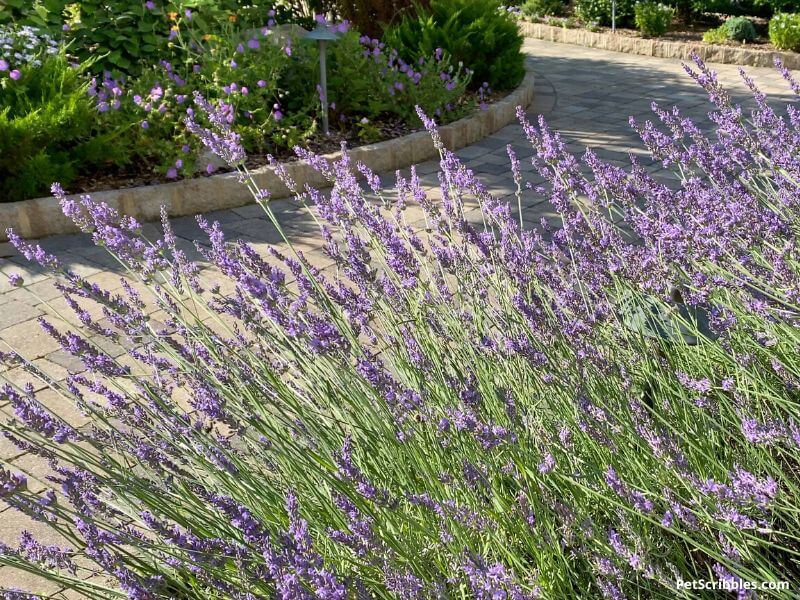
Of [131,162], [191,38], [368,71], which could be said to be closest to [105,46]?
[191,38]

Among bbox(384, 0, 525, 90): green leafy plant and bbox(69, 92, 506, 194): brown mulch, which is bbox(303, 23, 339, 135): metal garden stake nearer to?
bbox(69, 92, 506, 194): brown mulch

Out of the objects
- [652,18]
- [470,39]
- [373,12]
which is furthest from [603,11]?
[470,39]

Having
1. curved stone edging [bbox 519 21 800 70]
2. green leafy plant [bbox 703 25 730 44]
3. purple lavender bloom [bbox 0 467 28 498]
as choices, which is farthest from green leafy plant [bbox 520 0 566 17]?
purple lavender bloom [bbox 0 467 28 498]

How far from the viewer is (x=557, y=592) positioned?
188cm

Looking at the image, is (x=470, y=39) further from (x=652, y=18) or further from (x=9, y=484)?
(x=9, y=484)

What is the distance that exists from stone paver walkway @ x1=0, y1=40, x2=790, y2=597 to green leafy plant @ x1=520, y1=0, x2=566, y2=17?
1.22m

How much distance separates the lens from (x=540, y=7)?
14328 mm

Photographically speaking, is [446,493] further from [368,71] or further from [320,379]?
[368,71]

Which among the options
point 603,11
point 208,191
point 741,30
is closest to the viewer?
point 208,191

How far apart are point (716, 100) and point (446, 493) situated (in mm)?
1924

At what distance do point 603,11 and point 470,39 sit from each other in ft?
18.2

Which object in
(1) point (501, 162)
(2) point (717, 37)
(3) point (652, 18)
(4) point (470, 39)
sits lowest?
(1) point (501, 162)

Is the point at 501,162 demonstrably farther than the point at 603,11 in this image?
No

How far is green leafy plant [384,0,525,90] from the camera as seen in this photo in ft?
27.4
